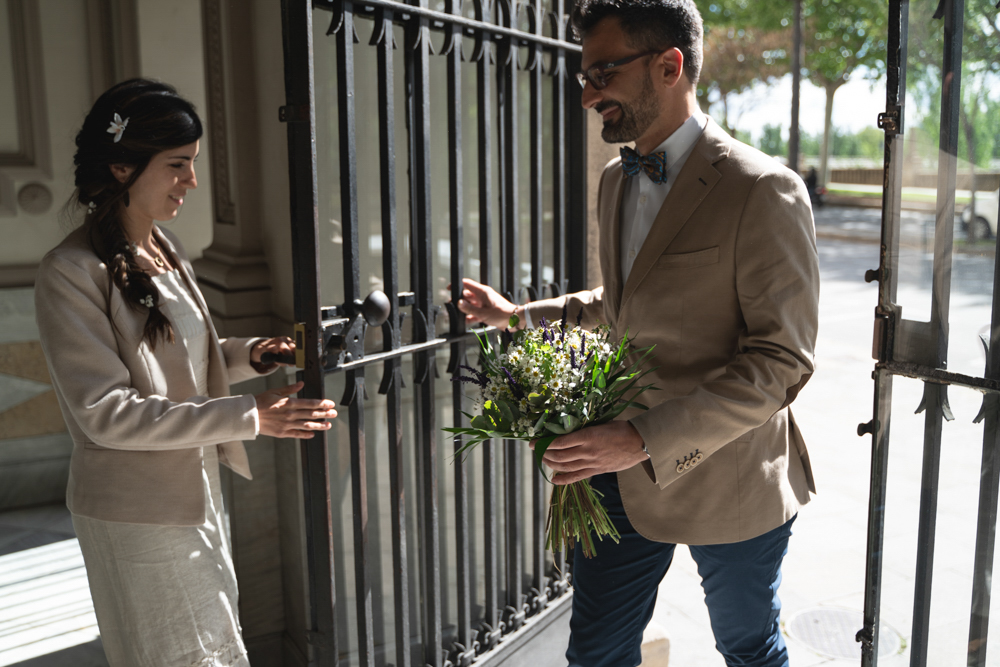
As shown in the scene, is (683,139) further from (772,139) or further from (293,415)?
(772,139)

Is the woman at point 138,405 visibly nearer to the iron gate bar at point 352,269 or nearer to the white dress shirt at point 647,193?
the iron gate bar at point 352,269

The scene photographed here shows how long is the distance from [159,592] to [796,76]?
22.3 m

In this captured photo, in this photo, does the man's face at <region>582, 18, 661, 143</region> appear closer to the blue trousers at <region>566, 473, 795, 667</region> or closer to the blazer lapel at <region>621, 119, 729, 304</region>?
the blazer lapel at <region>621, 119, 729, 304</region>

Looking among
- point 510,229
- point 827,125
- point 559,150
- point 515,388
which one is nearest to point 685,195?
point 515,388

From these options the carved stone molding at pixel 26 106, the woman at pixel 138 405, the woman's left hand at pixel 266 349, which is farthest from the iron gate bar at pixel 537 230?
the carved stone molding at pixel 26 106

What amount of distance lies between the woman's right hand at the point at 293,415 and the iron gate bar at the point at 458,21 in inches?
42.3

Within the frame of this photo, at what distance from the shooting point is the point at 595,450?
2.03 m

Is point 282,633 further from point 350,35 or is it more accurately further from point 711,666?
point 350,35

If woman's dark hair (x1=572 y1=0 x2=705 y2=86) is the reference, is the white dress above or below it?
below

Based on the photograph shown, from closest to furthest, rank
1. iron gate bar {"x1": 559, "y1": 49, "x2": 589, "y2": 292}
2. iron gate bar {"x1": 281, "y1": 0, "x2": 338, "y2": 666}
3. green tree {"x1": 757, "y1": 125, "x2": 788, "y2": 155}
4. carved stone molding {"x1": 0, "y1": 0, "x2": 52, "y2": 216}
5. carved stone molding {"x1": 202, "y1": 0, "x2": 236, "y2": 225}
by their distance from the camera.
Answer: iron gate bar {"x1": 281, "y1": 0, "x2": 338, "y2": 666} < iron gate bar {"x1": 559, "y1": 49, "x2": 589, "y2": 292} < carved stone molding {"x1": 202, "y1": 0, "x2": 236, "y2": 225} < carved stone molding {"x1": 0, "y1": 0, "x2": 52, "y2": 216} < green tree {"x1": 757, "y1": 125, "x2": 788, "y2": 155}

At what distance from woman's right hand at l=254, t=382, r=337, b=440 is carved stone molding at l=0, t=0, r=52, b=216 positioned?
12.0 ft

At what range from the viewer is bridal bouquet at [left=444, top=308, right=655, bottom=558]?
2.03 m

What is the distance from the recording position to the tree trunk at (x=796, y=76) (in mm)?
20516

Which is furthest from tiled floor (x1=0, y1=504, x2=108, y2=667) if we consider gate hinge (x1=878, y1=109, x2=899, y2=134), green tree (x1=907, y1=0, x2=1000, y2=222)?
green tree (x1=907, y1=0, x2=1000, y2=222)
